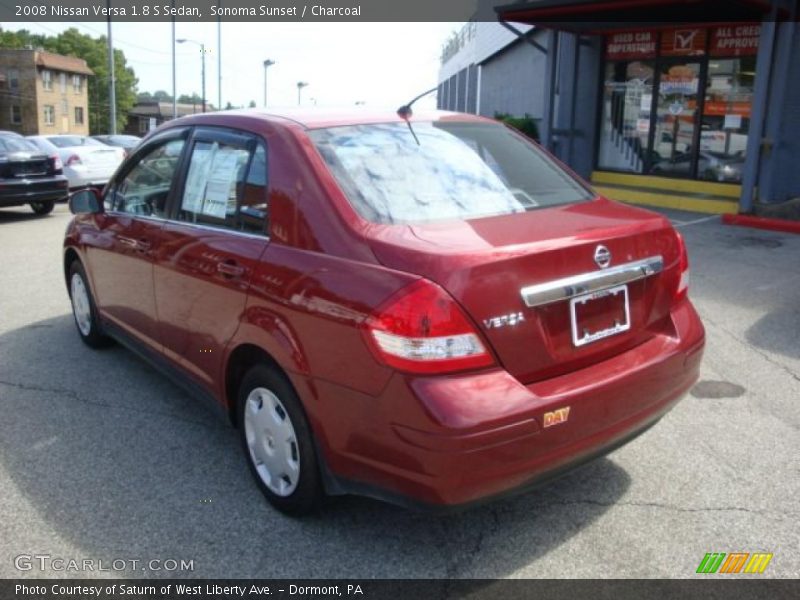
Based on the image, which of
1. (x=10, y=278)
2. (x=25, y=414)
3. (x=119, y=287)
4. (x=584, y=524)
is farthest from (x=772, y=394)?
(x=10, y=278)

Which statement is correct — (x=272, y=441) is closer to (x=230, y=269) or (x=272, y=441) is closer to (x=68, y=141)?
(x=230, y=269)

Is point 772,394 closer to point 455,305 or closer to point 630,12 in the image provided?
point 455,305

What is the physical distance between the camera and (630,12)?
12.9 meters

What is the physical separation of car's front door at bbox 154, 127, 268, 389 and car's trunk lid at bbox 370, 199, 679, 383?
815 millimetres

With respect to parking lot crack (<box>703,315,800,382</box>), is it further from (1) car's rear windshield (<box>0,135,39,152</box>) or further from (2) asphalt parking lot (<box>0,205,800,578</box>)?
(1) car's rear windshield (<box>0,135,39,152</box>)

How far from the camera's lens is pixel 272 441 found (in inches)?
128

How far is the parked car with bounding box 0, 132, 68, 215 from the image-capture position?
12.6 m

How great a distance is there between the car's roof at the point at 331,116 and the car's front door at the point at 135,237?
503 mm

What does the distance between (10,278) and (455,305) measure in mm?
7103

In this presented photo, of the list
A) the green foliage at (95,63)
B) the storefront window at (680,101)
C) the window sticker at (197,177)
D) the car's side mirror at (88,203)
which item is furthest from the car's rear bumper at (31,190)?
the green foliage at (95,63)

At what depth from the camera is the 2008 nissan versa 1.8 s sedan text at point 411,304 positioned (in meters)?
2.58

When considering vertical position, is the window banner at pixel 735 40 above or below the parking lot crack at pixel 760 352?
above

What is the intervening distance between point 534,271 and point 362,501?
54.1 inches

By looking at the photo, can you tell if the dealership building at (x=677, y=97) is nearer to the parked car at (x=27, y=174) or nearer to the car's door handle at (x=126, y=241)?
the parked car at (x=27, y=174)
